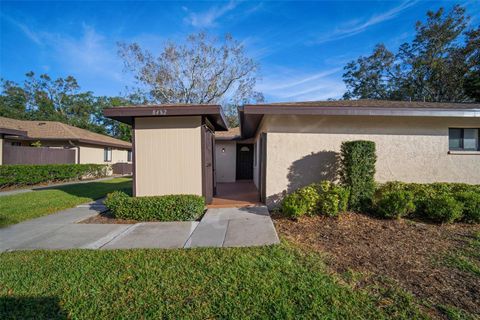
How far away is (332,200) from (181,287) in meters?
3.79

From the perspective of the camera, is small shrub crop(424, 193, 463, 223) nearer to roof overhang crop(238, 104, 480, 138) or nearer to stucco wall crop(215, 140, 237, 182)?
roof overhang crop(238, 104, 480, 138)

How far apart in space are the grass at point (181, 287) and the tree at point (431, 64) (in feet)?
69.8

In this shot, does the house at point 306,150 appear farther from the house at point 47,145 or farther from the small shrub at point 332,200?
the house at point 47,145

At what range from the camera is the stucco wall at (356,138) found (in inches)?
243

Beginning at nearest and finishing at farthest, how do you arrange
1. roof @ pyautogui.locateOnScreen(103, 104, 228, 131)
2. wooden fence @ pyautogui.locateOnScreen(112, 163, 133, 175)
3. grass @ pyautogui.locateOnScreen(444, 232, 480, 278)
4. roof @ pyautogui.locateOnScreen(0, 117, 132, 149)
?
1. grass @ pyautogui.locateOnScreen(444, 232, 480, 278)
2. roof @ pyautogui.locateOnScreen(103, 104, 228, 131)
3. roof @ pyautogui.locateOnScreen(0, 117, 132, 149)
4. wooden fence @ pyautogui.locateOnScreen(112, 163, 133, 175)

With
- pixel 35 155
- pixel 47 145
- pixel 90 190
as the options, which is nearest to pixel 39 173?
pixel 35 155

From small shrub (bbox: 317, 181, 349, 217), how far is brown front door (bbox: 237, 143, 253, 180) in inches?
319

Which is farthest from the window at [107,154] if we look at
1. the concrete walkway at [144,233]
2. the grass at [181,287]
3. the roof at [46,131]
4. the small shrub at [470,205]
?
the small shrub at [470,205]

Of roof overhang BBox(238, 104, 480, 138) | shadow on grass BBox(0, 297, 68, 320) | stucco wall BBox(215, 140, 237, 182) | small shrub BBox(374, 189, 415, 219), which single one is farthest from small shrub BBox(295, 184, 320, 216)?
stucco wall BBox(215, 140, 237, 182)

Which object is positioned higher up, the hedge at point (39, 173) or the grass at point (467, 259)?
the hedge at point (39, 173)

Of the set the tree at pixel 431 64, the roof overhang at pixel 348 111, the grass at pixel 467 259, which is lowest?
the grass at pixel 467 259

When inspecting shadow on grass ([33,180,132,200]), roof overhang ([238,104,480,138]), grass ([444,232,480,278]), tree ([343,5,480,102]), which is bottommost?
grass ([444,232,480,278])

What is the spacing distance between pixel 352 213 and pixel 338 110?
273 cm

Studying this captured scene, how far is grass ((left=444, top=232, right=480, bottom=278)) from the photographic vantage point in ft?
9.95
